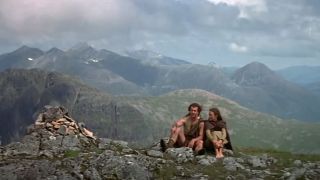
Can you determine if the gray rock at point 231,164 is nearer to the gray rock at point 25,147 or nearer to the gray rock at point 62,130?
the gray rock at point 62,130

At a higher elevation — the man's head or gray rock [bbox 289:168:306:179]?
the man's head

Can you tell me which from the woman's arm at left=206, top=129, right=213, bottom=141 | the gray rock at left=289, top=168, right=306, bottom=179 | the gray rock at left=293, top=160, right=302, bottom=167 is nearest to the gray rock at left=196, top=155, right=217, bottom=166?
the woman's arm at left=206, top=129, right=213, bottom=141

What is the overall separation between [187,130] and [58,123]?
305 inches

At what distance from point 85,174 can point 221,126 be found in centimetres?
972

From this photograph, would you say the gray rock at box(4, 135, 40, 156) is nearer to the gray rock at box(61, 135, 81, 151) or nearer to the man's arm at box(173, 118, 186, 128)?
the gray rock at box(61, 135, 81, 151)

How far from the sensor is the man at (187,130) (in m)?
28.6

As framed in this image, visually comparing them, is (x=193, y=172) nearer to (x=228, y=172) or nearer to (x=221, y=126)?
(x=228, y=172)

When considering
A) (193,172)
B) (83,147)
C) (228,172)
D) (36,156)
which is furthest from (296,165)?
(36,156)

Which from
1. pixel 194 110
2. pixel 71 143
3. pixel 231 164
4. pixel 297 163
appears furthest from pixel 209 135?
pixel 71 143

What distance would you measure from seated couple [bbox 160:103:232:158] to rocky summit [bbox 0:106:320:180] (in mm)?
1150

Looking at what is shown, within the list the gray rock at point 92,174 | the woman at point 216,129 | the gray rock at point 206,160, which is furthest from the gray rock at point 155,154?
the gray rock at point 92,174

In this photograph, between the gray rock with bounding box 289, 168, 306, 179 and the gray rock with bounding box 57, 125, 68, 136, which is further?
the gray rock with bounding box 57, 125, 68, 136

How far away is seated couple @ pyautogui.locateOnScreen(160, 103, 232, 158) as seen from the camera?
2827 centimetres

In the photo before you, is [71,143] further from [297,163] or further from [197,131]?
[297,163]
